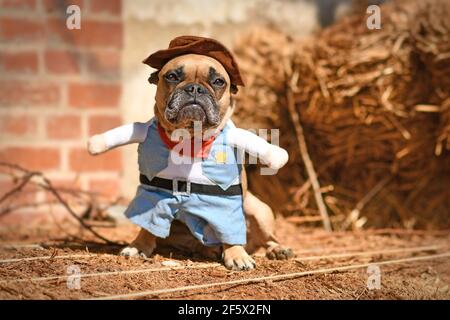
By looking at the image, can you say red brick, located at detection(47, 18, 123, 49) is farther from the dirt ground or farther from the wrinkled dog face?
the wrinkled dog face

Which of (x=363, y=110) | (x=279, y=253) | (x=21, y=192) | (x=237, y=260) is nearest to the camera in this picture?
(x=237, y=260)

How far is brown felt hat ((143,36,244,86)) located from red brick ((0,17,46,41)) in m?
1.20

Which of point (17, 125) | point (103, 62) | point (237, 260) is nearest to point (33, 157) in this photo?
point (17, 125)

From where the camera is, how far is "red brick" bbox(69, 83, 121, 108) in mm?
3377

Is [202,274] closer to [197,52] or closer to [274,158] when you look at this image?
[274,158]

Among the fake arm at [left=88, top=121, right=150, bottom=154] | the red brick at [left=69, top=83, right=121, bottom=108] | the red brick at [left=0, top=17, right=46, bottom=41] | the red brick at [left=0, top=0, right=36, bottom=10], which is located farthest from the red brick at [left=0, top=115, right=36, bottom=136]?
the fake arm at [left=88, top=121, right=150, bottom=154]

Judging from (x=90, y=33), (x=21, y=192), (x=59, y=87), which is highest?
(x=90, y=33)

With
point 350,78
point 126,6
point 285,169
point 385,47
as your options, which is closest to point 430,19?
point 385,47

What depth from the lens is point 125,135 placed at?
231 cm

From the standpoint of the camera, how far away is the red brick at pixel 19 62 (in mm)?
3264

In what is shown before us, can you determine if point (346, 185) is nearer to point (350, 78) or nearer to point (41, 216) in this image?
point (350, 78)

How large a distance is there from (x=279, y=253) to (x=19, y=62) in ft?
5.73

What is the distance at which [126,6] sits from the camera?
11.4ft

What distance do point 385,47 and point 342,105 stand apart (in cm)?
37
